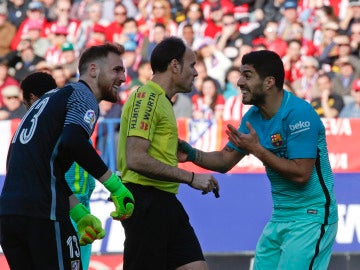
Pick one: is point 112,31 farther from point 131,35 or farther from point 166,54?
point 166,54

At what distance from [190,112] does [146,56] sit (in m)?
2.32

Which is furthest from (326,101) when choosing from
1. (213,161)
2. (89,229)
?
(89,229)

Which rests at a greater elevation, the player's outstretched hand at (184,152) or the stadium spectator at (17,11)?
the stadium spectator at (17,11)

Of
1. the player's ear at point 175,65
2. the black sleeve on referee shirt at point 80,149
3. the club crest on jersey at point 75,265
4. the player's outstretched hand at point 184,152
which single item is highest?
the player's ear at point 175,65

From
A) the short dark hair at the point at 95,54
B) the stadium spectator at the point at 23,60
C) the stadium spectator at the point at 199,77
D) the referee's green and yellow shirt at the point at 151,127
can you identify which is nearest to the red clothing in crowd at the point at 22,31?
the stadium spectator at the point at 23,60

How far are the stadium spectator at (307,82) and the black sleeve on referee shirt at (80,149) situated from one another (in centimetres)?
1005

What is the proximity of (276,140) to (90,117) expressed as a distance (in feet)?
5.38

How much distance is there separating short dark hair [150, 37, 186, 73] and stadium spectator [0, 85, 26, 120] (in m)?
7.84

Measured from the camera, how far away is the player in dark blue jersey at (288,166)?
23.1 feet

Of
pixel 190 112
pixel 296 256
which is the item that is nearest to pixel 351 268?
pixel 296 256

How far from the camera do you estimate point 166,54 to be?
7.50m

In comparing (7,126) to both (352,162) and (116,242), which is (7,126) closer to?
(116,242)

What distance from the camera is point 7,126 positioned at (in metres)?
11.7

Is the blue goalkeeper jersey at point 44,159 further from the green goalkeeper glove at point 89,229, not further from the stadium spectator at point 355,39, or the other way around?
the stadium spectator at point 355,39
